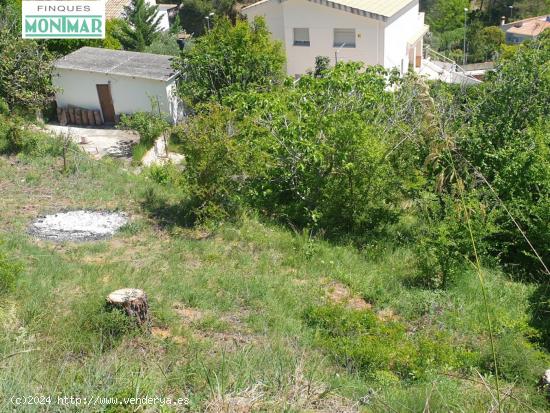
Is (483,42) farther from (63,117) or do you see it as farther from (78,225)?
(78,225)

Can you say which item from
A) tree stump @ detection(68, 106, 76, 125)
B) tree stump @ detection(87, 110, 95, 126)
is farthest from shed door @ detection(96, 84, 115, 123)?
tree stump @ detection(68, 106, 76, 125)

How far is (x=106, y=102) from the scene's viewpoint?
22078mm

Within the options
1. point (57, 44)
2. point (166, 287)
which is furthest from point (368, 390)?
point (57, 44)

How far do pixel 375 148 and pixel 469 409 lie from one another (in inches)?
305

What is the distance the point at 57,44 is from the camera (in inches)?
949

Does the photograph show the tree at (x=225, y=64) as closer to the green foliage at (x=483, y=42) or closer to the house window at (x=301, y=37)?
the house window at (x=301, y=37)

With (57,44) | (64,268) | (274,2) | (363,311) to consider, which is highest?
(274,2)

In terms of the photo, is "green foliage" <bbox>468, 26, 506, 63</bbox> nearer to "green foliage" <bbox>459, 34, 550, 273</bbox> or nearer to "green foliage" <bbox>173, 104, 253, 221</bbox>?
"green foliage" <bbox>459, 34, 550, 273</bbox>

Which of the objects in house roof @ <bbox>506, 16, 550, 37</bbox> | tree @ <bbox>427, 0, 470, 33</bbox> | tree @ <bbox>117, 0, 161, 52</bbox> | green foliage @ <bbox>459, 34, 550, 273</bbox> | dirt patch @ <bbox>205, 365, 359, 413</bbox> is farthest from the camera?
tree @ <bbox>427, 0, 470, 33</bbox>

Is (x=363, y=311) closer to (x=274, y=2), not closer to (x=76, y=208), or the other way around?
(x=76, y=208)

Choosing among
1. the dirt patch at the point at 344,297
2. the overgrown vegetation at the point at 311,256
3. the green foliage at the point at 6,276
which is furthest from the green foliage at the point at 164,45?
the green foliage at the point at 6,276

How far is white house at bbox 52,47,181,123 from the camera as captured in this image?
69.8 feet

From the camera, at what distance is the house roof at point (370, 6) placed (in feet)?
86.9

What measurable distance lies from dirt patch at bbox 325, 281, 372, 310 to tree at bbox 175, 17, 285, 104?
12206mm
